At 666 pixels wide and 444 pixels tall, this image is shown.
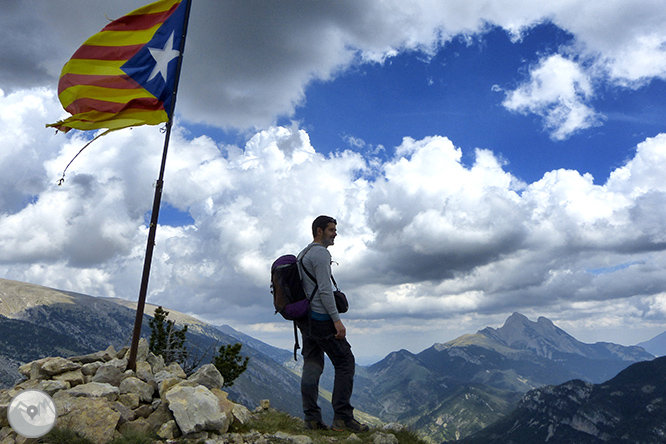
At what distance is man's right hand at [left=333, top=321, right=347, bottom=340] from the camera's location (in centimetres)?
862

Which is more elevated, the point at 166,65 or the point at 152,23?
the point at 152,23

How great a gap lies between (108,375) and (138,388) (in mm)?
976

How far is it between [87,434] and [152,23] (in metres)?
11.0

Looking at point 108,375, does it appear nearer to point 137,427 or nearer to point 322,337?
point 137,427

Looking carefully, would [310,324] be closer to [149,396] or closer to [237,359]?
[149,396]

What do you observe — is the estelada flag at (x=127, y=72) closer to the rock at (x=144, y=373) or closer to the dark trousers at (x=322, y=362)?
the rock at (x=144, y=373)

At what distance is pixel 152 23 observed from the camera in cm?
1227

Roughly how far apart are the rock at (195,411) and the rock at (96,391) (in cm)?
114

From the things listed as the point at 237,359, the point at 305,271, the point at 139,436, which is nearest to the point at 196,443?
the point at 139,436

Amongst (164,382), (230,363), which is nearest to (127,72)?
(164,382)

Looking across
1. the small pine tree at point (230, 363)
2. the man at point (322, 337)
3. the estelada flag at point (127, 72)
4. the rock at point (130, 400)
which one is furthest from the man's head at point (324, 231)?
the small pine tree at point (230, 363)

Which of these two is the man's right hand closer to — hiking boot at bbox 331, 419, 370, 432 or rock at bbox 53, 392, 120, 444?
hiking boot at bbox 331, 419, 370, 432

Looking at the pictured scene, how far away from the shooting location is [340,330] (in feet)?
28.4

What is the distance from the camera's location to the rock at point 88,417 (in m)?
7.35
